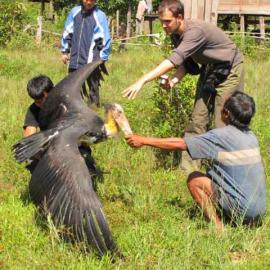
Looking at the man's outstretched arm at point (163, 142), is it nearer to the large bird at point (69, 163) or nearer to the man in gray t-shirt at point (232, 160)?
the man in gray t-shirt at point (232, 160)

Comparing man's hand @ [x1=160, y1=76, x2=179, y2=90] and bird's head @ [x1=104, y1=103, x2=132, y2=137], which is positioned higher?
man's hand @ [x1=160, y1=76, x2=179, y2=90]

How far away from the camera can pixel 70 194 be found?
423 centimetres

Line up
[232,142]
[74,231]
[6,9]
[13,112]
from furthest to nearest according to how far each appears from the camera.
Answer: [6,9]
[13,112]
[232,142]
[74,231]

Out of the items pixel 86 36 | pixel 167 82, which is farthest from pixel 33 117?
pixel 86 36

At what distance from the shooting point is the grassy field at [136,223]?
13.7 feet

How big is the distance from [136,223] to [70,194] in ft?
2.65

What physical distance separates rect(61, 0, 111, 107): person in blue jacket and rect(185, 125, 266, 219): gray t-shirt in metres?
3.07

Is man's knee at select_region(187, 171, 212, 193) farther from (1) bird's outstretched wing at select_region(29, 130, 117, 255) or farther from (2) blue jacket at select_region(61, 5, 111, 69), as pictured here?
(2) blue jacket at select_region(61, 5, 111, 69)

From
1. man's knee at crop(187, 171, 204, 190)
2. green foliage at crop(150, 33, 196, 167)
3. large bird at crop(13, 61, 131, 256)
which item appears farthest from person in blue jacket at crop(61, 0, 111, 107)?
man's knee at crop(187, 171, 204, 190)

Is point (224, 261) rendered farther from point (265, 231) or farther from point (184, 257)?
point (265, 231)

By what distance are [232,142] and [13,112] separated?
4.09 metres

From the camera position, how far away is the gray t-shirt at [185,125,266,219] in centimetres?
460

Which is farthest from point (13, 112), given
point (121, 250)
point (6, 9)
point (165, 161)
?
point (6, 9)

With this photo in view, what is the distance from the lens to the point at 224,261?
422 centimetres
